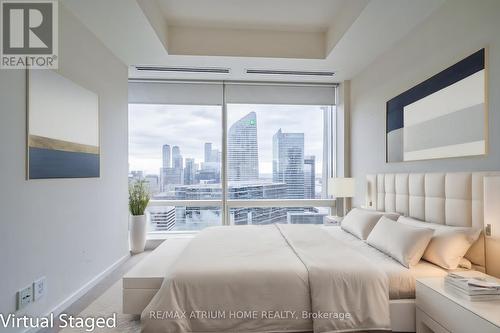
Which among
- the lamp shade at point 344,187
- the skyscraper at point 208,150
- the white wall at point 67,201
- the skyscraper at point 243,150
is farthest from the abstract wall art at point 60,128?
the lamp shade at point 344,187

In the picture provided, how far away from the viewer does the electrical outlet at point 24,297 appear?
178 cm

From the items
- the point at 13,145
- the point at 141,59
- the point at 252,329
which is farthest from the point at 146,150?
the point at 252,329

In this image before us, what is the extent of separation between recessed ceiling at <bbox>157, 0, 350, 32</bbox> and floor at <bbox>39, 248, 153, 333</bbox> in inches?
122

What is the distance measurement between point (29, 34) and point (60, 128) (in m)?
0.75

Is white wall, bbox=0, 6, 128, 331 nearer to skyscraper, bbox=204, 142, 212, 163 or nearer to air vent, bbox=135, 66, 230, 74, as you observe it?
air vent, bbox=135, 66, 230, 74

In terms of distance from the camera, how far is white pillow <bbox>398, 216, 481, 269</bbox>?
1.79m

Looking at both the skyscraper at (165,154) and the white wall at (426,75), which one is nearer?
the white wall at (426,75)

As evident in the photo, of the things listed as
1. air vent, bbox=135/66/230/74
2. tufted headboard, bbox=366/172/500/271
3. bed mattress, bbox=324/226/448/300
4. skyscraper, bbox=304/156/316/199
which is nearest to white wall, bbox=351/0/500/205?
tufted headboard, bbox=366/172/500/271

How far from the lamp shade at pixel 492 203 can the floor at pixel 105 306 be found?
2.53 m

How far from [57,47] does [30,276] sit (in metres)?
1.85

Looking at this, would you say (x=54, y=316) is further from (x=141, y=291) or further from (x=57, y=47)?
(x=57, y=47)

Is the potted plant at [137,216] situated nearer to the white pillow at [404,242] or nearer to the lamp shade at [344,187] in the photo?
the lamp shade at [344,187]

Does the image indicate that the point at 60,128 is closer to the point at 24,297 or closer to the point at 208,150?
the point at 24,297

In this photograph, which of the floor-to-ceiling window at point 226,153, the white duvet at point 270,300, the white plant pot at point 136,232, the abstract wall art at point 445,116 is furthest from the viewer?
the floor-to-ceiling window at point 226,153
